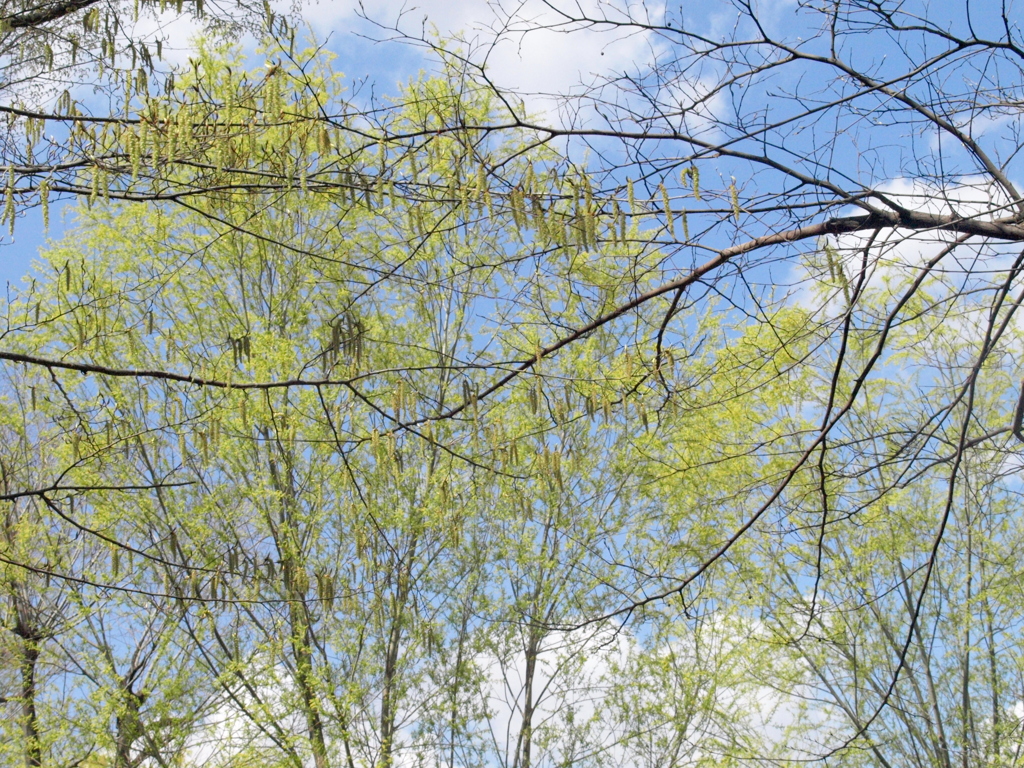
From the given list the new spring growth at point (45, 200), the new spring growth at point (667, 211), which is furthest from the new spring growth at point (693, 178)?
the new spring growth at point (45, 200)

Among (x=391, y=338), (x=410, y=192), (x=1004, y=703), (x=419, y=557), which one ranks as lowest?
(x=1004, y=703)

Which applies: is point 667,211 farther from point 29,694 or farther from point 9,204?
point 29,694

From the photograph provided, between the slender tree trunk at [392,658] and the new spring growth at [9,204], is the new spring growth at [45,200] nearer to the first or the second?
the new spring growth at [9,204]

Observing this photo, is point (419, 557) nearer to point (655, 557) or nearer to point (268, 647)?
point (268, 647)

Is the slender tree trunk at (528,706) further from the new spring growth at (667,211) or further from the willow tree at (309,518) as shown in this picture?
the new spring growth at (667,211)

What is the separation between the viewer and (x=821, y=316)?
12.9ft

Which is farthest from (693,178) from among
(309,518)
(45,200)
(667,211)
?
(309,518)

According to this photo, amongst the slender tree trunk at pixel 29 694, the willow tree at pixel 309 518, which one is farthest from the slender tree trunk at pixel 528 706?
the slender tree trunk at pixel 29 694

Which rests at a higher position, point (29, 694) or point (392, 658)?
point (29, 694)

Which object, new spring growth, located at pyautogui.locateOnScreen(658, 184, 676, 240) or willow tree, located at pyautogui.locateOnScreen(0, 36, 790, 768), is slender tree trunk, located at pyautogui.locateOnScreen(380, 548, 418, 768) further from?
new spring growth, located at pyautogui.locateOnScreen(658, 184, 676, 240)

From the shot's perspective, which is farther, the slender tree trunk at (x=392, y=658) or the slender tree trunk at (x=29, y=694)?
the slender tree trunk at (x=392, y=658)

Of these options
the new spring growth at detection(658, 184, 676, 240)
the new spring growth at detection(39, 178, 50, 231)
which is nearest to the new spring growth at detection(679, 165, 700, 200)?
the new spring growth at detection(658, 184, 676, 240)

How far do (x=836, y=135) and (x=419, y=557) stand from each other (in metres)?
6.18

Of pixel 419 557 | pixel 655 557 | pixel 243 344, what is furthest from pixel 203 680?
pixel 243 344
